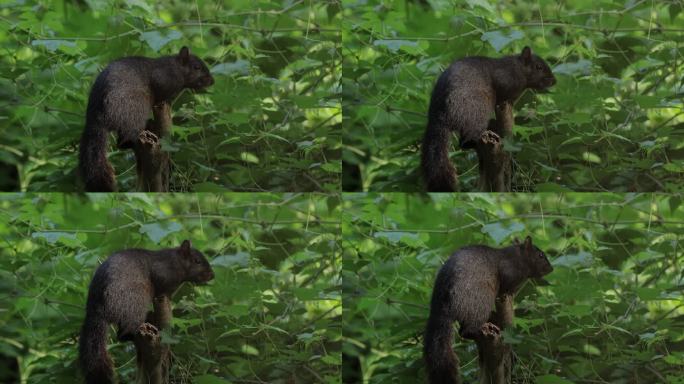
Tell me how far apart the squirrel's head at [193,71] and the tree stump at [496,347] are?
1.86 m

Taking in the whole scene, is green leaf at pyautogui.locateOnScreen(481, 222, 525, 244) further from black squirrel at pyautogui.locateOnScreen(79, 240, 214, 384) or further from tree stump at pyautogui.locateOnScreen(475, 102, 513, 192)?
black squirrel at pyautogui.locateOnScreen(79, 240, 214, 384)

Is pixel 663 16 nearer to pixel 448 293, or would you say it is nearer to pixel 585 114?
pixel 585 114

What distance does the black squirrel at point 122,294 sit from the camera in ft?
20.8

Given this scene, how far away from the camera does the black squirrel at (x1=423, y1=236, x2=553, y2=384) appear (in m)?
6.40

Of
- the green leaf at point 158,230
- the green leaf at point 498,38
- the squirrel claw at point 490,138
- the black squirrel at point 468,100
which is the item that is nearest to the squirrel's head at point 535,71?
the black squirrel at point 468,100

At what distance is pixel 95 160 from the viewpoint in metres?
6.43

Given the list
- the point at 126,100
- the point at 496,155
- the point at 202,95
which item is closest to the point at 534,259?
the point at 496,155

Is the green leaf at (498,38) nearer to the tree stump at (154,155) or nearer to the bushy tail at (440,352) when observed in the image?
the bushy tail at (440,352)

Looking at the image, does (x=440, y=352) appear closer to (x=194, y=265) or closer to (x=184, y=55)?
(x=194, y=265)

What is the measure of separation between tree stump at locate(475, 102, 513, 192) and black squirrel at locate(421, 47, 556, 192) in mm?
14

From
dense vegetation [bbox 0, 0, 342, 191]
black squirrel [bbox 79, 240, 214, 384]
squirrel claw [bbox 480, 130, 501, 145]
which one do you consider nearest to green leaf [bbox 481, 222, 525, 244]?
squirrel claw [bbox 480, 130, 501, 145]

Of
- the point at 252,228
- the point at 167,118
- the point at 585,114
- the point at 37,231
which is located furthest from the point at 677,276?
the point at 37,231

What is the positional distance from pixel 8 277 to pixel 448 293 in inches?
87.0

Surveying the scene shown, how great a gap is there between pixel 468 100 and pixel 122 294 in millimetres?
1971
